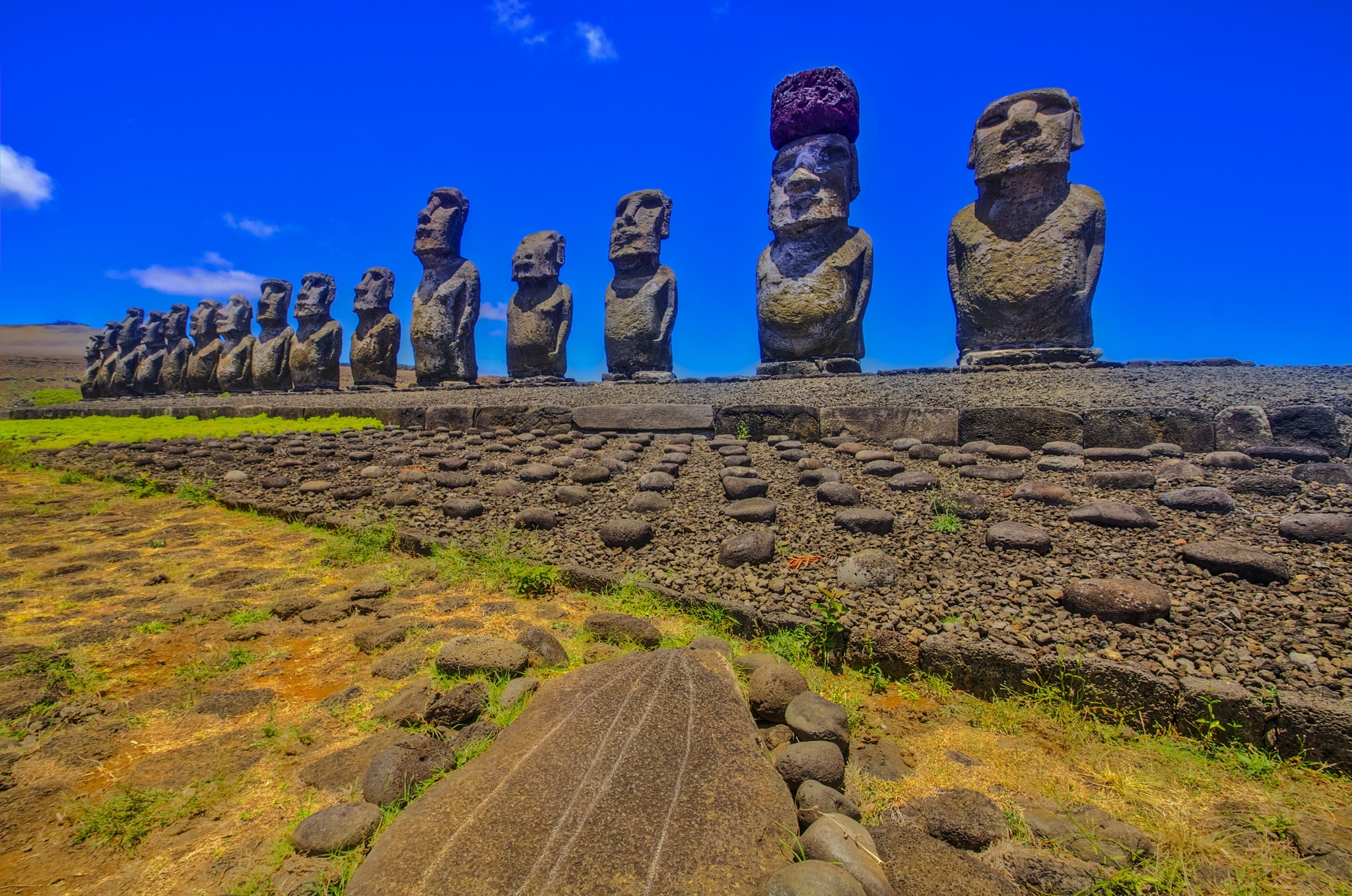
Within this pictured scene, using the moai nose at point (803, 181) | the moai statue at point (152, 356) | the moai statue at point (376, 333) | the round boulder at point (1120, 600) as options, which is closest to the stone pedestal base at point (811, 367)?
the moai nose at point (803, 181)

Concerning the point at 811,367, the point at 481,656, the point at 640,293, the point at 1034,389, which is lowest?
the point at 481,656

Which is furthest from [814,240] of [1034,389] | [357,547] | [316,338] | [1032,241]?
[316,338]

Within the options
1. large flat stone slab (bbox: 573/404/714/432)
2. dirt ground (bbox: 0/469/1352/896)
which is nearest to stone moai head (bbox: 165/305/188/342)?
large flat stone slab (bbox: 573/404/714/432)

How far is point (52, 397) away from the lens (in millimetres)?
20469

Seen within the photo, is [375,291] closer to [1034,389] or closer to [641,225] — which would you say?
[641,225]

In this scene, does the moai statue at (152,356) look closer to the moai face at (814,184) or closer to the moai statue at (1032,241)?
the moai face at (814,184)

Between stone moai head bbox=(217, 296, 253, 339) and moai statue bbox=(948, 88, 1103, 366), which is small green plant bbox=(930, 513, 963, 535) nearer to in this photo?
moai statue bbox=(948, 88, 1103, 366)

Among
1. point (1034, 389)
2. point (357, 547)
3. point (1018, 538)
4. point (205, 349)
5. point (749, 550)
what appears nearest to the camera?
point (1018, 538)

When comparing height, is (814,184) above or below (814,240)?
above

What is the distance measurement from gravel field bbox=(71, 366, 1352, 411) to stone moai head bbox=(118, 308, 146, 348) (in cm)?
2008

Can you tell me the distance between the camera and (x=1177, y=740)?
2051 millimetres

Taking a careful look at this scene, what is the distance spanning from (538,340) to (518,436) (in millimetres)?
4225

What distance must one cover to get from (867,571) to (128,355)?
25.1m

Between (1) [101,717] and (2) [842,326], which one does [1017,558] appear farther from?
(2) [842,326]
